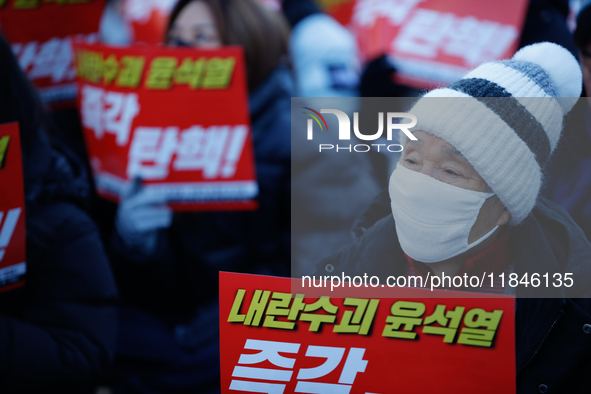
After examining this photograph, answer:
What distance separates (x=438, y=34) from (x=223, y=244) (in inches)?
61.5

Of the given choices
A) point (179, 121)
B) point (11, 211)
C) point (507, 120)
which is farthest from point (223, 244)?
point (507, 120)

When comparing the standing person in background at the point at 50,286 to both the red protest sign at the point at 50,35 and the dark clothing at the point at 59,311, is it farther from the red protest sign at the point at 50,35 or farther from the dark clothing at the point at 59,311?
the red protest sign at the point at 50,35

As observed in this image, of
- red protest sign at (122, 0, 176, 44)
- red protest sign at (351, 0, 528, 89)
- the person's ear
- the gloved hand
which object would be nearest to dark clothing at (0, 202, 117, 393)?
the gloved hand

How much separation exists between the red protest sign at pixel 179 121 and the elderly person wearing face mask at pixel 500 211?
0.96 m

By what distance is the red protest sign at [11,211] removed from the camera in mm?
1219

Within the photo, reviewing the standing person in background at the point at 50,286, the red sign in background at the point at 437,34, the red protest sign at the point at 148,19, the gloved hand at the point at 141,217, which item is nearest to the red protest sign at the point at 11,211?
the standing person in background at the point at 50,286

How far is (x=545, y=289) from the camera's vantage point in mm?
938

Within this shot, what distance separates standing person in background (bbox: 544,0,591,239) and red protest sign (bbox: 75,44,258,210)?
1096mm

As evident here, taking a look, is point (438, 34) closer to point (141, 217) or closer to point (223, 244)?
point (223, 244)

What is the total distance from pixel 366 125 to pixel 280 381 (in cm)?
54

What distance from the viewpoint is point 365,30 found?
307 centimetres

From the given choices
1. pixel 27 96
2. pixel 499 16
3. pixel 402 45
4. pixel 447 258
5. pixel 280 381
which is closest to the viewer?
pixel 447 258

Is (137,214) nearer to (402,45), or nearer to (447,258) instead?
(447,258)

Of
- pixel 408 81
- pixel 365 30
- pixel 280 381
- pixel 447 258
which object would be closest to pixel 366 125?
pixel 447 258
